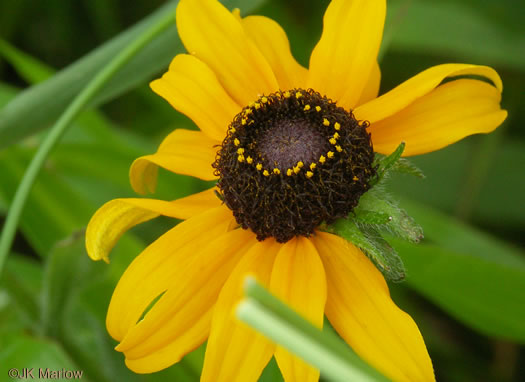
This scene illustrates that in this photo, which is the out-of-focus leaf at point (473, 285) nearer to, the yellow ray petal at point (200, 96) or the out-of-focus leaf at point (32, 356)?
the yellow ray petal at point (200, 96)

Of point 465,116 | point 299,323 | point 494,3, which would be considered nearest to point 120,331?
point 299,323

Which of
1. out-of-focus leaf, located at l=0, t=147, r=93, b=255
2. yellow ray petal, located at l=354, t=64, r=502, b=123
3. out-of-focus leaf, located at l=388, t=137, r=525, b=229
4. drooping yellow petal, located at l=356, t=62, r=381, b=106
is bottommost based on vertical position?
out-of-focus leaf, located at l=388, t=137, r=525, b=229

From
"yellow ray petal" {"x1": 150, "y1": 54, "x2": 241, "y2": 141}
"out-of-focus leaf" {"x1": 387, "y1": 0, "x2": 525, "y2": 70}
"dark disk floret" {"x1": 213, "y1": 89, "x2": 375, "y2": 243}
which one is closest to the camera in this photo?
"dark disk floret" {"x1": 213, "y1": 89, "x2": 375, "y2": 243}

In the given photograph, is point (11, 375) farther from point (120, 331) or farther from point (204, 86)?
point (204, 86)

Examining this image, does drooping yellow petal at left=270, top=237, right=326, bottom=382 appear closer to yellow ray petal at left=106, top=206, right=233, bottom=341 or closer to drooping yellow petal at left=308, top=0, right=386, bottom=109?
yellow ray petal at left=106, top=206, right=233, bottom=341

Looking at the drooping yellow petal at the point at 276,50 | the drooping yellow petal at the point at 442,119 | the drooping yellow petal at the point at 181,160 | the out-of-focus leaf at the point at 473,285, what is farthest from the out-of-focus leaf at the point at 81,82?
the out-of-focus leaf at the point at 473,285

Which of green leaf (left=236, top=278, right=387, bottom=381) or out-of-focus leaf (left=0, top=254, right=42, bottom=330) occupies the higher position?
green leaf (left=236, top=278, right=387, bottom=381)

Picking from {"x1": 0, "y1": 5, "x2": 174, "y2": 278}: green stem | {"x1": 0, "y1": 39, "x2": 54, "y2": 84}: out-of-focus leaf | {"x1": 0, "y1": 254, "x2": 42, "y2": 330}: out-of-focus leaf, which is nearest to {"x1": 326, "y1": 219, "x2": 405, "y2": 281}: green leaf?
{"x1": 0, "y1": 5, "x2": 174, "y2": 278}: green stem
